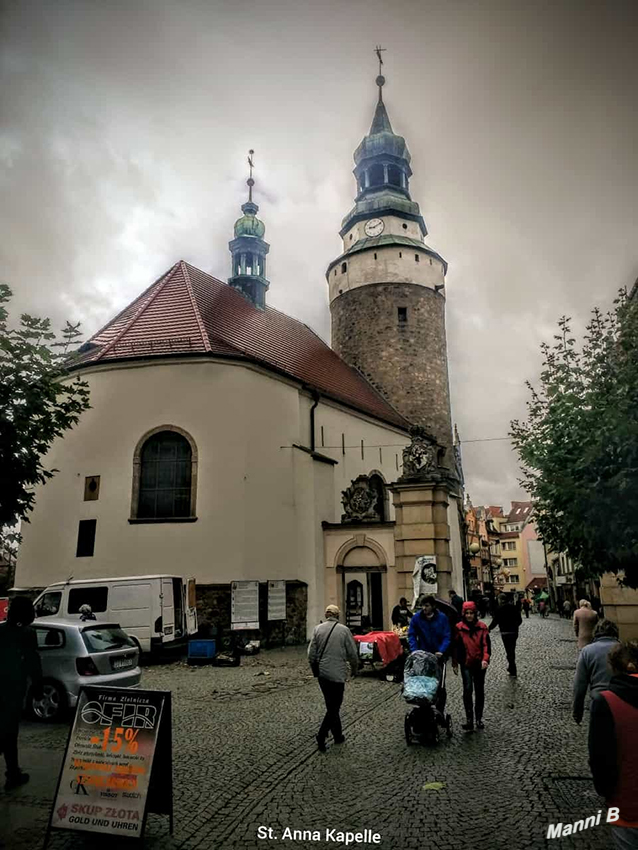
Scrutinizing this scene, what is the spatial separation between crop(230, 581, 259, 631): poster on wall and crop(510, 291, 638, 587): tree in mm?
8599

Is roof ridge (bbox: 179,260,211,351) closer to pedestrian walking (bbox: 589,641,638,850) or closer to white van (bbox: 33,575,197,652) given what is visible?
white van (bbox: 33,575,197,652)

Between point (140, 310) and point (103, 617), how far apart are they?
10.7 m

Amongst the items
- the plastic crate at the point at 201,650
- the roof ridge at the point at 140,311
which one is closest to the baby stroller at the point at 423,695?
the plastic crate at the point at 201,650

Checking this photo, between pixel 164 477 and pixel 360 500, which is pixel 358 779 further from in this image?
pixel 360 500

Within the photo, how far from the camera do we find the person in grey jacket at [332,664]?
671 cm

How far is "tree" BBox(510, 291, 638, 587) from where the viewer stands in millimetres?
7883

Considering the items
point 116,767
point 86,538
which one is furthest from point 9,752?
point 86,538

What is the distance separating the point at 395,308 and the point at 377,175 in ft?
29.2

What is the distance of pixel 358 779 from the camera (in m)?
5.57

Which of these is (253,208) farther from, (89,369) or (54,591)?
(54,591)

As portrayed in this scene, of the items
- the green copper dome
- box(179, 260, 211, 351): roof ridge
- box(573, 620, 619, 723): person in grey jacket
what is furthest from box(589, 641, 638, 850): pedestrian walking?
the green copper dome

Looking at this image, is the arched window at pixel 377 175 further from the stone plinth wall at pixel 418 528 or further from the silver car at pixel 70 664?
the silver car at pixel 70 664

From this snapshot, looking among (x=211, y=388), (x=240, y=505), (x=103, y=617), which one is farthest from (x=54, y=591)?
(x=211, y=388)

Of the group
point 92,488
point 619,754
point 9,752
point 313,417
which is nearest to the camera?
point 619,754
